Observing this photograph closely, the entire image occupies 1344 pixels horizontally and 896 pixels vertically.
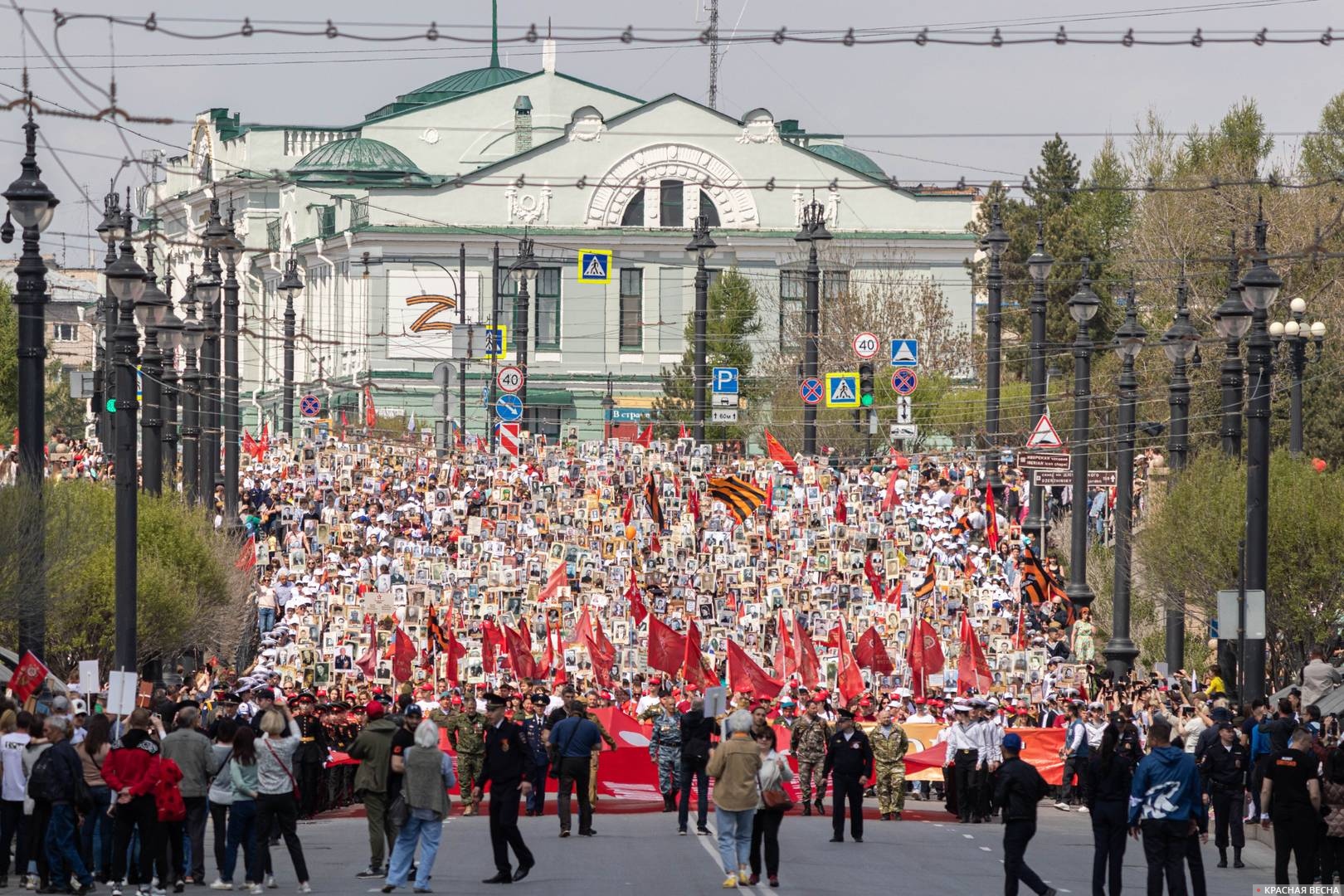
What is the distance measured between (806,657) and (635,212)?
59.5 m

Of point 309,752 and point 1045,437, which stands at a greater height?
point 1045,437

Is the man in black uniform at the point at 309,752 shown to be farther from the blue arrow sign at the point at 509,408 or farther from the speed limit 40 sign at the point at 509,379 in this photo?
the speed limit 40 sign at the point at 509,379

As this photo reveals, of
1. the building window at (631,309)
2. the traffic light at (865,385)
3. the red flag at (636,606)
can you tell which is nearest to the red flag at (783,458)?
the traffic light at (865,385)

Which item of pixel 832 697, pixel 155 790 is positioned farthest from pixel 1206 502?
pixel 155 790

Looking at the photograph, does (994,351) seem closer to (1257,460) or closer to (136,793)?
(1257,460)

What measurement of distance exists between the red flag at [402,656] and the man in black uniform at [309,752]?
810 cm

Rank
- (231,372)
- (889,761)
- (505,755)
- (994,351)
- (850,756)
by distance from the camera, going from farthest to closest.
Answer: (231,372), (994,351), (889,761), (850,756), (505,755)

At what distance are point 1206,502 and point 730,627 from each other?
6890 mm

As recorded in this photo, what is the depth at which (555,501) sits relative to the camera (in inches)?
1823

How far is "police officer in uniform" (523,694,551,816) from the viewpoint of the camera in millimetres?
24906

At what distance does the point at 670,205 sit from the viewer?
9294cm

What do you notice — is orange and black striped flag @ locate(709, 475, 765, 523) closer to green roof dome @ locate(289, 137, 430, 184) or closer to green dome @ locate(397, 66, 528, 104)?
green roof dome @ locate(289, 137, 430, 184)

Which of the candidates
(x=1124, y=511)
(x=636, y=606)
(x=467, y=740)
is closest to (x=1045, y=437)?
(x=1124, y=511)

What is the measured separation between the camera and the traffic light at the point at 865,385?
5900cm
